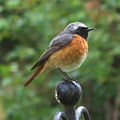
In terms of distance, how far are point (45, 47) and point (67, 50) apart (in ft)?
7.04

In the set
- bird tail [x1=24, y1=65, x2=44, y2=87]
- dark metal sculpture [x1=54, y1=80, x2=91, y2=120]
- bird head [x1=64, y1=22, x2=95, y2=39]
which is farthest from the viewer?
bird head [x1=64, y1=22, x2=95, y2=39]

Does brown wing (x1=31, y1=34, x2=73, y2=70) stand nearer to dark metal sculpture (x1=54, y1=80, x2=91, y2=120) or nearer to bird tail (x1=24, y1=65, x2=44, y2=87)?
bird tail (x1=24, y1=65, x2=44, y2=87)

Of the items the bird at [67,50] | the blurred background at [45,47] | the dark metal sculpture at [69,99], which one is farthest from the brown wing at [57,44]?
the blurred background at [45,47]

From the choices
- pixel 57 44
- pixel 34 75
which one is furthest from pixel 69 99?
pixel 57 44

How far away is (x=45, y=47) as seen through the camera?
520 cm

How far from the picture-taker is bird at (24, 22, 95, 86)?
2.98m

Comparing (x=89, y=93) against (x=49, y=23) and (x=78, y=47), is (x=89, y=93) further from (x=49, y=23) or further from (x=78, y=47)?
(x=78, y=47)

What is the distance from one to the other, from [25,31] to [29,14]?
442 mm

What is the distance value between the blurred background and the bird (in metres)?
1.72

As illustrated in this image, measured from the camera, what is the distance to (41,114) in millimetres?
5195

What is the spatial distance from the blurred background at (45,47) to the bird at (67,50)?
1721mm

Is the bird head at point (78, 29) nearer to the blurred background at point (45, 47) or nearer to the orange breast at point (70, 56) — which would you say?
the orange breast at point (70, 56)

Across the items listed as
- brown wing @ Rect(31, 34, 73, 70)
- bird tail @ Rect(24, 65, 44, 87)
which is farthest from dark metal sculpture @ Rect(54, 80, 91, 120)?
brown wing @ Rect(31, 34, 73, 70)

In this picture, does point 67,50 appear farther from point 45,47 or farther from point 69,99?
point 45,47
